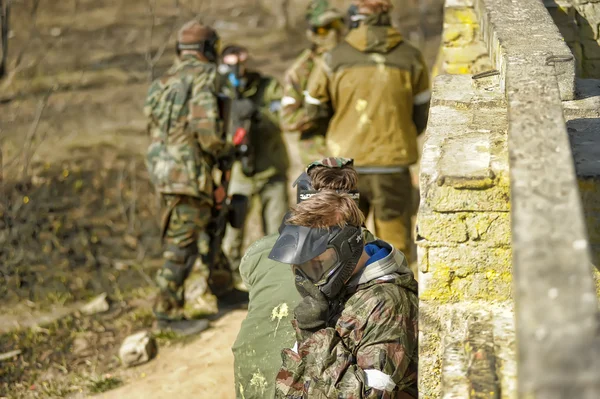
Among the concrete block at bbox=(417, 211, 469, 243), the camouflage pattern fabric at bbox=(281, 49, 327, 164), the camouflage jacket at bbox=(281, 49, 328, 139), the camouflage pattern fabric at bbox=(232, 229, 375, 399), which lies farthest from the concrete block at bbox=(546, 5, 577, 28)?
the concrete block at bbox=(417, 211, 469, 243)

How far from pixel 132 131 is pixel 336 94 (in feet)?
20.8

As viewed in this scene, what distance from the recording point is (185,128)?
21.5 ft

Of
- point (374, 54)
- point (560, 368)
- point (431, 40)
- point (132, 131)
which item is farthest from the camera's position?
point (431, 40)

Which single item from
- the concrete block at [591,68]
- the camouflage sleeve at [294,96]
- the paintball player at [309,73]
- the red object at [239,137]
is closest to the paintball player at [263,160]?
the red object at [239,137]

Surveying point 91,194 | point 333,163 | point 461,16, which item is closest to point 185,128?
point 461,16

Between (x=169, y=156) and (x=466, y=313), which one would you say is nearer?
(x=466, y=313)

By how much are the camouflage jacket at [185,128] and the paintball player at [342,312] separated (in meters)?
3.11

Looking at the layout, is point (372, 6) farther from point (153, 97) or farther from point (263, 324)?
point (263, 324)

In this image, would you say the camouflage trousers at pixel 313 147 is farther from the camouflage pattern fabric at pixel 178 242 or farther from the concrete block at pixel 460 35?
the concrete block at pixel 460 35

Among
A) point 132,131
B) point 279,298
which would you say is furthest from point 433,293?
point 132,131

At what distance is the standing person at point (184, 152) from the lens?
645 cm

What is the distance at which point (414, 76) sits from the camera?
254 inches

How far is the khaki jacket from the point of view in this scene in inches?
249

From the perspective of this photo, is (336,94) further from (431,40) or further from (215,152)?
(431,40)
